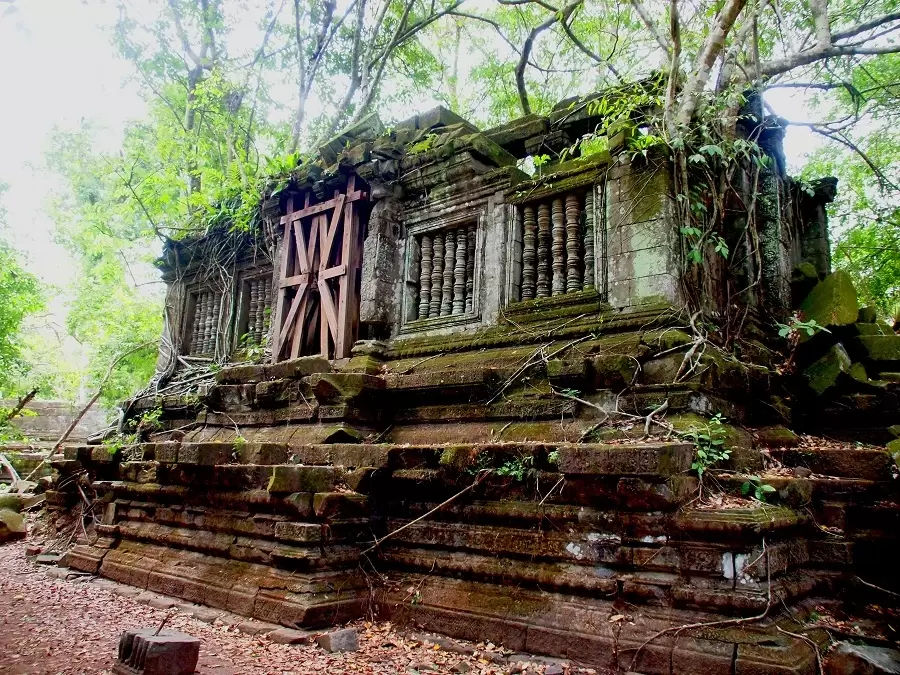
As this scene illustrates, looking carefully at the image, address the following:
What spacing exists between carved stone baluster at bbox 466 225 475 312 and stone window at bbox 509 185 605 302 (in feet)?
1.71

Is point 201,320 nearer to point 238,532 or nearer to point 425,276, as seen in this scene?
point 425,276

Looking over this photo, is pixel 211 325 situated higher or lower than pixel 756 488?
higher

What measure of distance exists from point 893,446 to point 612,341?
1981mm

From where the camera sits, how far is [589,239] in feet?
18.3

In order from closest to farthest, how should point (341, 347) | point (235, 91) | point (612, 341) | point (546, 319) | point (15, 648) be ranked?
point (15, 648) < point (612, 341) < point (546, 319) < point (341, 347) < point (235, 91)

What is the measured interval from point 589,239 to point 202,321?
287 inches

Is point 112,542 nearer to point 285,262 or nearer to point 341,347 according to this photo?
point 341,347

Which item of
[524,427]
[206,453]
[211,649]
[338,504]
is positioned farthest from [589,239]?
[211,649]

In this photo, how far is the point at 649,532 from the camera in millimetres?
3615

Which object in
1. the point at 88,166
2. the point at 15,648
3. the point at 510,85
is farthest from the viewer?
the point at 88,166

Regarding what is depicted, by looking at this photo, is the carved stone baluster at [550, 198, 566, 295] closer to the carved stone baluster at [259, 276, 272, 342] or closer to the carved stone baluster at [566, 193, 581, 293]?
the carved stone baluster at [566, 193, 581, 293]

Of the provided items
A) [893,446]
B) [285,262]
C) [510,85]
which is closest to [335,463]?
[285,262]

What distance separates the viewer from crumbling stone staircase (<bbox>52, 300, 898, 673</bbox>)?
3.43 metres

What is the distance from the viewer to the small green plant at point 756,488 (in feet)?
12.1
